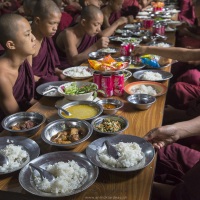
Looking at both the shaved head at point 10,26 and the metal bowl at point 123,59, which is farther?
the metal bowl at point 123,59

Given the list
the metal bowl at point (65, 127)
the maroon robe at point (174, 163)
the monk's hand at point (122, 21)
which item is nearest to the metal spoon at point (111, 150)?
the metal bowl at point (65, 127)

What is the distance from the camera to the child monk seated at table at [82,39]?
2988 millimetres

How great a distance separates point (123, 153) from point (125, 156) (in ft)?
0.10

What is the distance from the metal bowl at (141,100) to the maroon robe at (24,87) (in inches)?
37.5

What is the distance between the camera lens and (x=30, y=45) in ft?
7.26

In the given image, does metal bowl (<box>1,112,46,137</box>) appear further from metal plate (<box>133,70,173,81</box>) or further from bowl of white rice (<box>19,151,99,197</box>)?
metal plate (<box>133,70,173,81</box>)

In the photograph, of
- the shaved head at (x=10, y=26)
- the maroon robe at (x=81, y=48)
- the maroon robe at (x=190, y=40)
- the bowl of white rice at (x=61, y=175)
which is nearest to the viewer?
the bowl of white rice at (x=61, y=175)

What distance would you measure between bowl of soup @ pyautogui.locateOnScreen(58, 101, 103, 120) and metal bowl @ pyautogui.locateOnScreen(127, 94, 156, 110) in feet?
0.79

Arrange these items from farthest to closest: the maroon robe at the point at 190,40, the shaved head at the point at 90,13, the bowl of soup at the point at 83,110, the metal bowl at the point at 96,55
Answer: the maroon robe at the point at 190,40 < the shaved head at the point at 90,13 < the metal bowl at the point at 96,55 < the bowl of soup at the point at 83,110

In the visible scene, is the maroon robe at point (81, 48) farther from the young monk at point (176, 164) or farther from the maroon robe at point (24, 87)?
the young monk at point (176, 164)

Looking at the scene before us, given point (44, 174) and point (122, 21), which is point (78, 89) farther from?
point (122, 21)

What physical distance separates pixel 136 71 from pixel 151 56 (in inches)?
13.2

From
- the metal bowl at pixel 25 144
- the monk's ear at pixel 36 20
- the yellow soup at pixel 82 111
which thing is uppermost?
the monk's ear at pixel 36 20

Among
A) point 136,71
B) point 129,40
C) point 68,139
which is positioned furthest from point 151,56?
point 68,139
